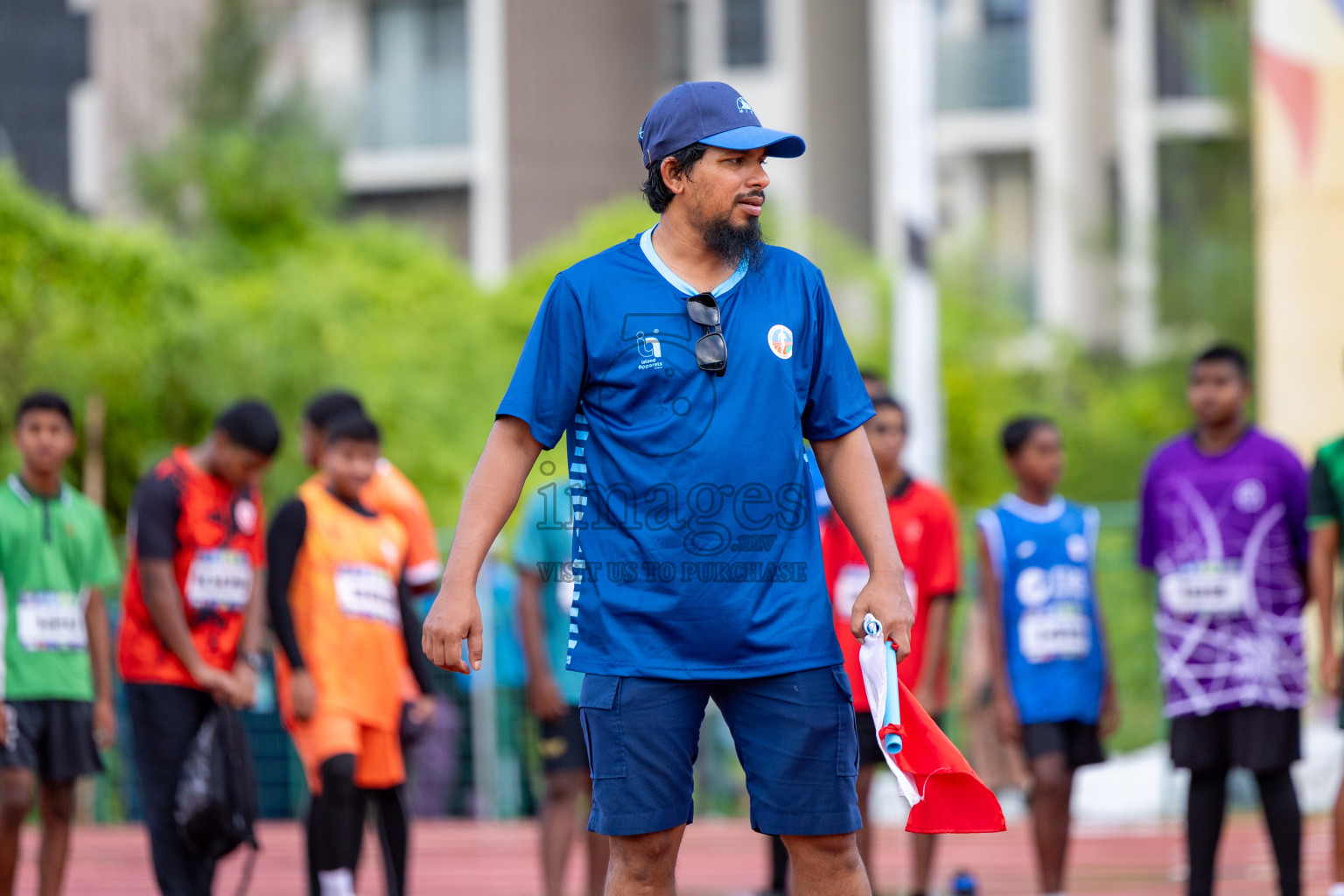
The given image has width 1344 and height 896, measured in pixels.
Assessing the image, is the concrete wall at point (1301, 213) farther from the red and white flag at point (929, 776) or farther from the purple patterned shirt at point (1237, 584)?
the red and white flag at point (929, 776)

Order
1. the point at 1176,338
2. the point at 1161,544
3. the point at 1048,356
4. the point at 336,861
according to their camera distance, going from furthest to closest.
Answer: the point at 1048,356 < the point at 1176,338 < the point at 1161,544 < the point at 336,861

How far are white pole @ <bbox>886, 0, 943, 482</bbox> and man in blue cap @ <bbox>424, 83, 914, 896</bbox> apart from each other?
935cm

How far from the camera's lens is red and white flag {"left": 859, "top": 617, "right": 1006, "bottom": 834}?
4.32m

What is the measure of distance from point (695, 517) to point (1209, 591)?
12.6 feet

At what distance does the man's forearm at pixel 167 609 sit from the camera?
7.10 metres

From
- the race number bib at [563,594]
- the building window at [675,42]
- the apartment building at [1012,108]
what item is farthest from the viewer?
the building window at [675,42]

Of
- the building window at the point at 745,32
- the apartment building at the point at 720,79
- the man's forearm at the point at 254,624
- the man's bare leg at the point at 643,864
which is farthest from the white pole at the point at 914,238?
the building window at the point at 745,32

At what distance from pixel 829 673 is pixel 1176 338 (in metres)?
21.1

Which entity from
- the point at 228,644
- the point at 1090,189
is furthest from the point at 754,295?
the point at 1090,189

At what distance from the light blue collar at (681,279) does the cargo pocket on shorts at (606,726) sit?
925mm

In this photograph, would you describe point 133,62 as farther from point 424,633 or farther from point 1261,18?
point 424,633

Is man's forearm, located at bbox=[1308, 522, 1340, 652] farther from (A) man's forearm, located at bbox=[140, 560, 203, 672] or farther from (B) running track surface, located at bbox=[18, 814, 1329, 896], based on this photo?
(A) man's forearm, located at bbox=[140, 560, 203, 672]

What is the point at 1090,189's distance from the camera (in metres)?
31.4

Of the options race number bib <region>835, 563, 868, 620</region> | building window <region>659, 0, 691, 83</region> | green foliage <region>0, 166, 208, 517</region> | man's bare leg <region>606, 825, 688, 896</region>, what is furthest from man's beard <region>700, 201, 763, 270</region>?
building window <region>659, 0, 691, 83</region>
